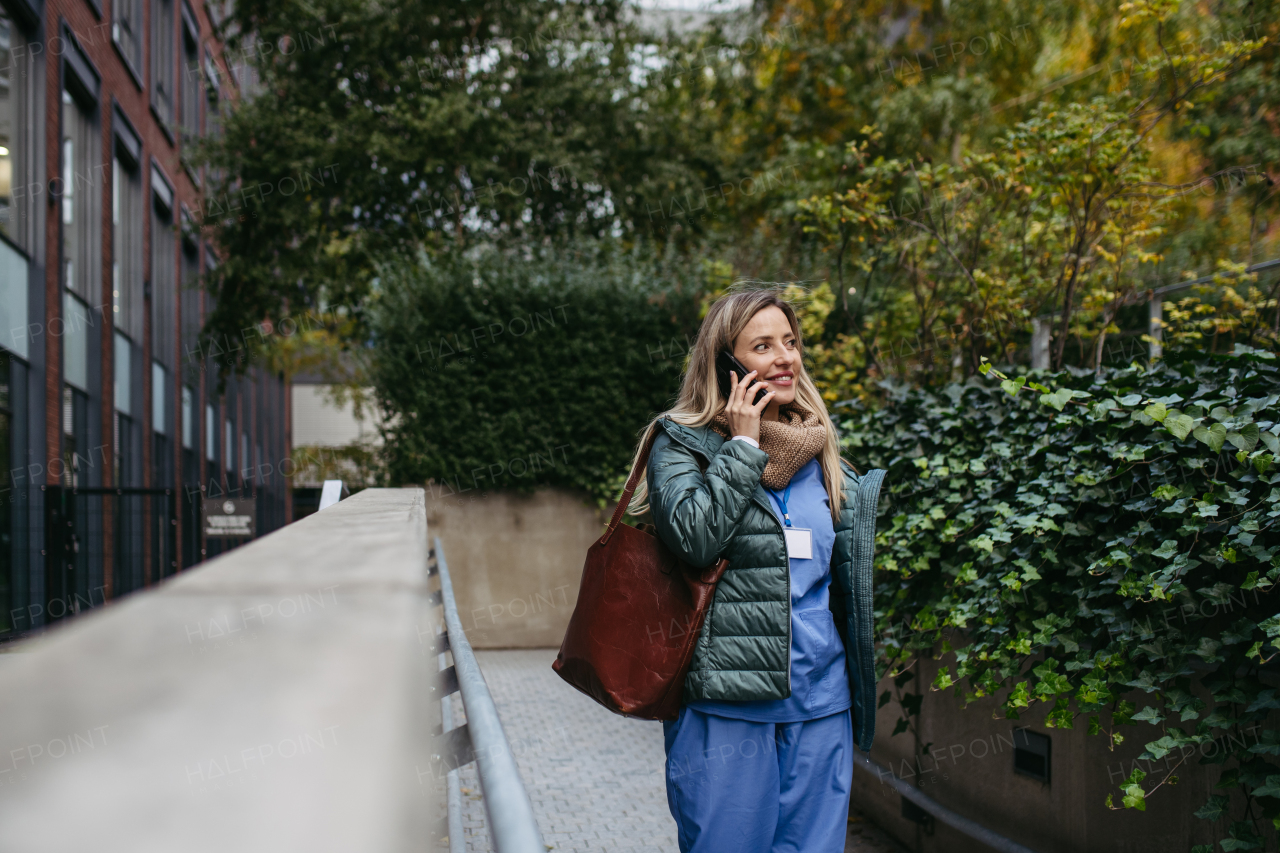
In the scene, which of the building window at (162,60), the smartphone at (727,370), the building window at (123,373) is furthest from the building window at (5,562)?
the smartphone at (727,370)

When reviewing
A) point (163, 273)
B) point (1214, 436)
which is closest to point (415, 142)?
point (163, 273)

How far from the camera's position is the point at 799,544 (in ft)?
8.23

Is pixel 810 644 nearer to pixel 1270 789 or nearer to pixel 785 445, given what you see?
pixel 785 445

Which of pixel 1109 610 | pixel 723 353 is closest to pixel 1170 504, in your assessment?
pixel 1109 610

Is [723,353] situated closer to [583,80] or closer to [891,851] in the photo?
[891,851]

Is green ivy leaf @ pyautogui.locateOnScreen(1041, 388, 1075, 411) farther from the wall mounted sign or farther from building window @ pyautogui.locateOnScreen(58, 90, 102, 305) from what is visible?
building window @ pyautogui.locateOnScreen(58, 90, 102, 305)

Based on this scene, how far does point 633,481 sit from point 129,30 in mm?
18220

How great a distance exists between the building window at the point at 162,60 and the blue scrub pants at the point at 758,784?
19595mm

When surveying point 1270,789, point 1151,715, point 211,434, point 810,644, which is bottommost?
point 1270,789

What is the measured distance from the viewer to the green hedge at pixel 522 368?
11188 mm

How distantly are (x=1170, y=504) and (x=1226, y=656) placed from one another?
1.49 feet

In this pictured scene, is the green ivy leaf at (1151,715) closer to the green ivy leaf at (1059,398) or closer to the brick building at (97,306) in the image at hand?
the green ivy leaf at (1059,398)

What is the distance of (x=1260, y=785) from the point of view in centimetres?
252

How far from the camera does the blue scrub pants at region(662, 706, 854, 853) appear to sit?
92.4 inches
